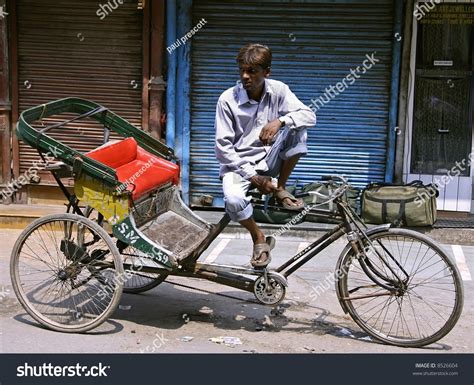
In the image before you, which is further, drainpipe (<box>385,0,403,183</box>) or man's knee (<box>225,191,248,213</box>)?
drainpipe (<box>385,0,403,183</box>)

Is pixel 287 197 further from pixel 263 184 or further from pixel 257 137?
pixel 257 137

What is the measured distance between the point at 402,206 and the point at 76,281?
151 inches

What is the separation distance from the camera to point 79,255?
5.20m

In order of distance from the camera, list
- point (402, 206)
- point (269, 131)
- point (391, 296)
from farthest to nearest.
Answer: point (402, 206) < point (391, 296) < point (269, 131)

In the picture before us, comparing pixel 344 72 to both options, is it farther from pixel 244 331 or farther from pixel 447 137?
pixel 244 331

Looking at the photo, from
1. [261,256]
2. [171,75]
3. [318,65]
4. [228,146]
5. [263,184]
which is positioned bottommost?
[261,256]

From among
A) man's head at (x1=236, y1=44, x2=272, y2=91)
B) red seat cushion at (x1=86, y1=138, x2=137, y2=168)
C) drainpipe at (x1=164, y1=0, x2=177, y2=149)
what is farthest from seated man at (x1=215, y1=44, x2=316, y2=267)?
drainpipe at (x1=164, y1=0, x2=177, y2=149)

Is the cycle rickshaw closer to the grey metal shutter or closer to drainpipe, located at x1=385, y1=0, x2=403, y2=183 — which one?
drainpipe, located at x1=385, y1=0, x2=403, y2=183

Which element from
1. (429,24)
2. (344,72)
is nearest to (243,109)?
(344,72)

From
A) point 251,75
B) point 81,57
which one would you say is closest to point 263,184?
point 251,75

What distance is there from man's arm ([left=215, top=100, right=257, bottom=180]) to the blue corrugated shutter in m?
3.75

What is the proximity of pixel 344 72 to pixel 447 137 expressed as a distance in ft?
4.87

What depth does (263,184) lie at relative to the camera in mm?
4898

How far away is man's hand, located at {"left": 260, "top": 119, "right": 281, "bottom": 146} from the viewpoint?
475 centimetres
